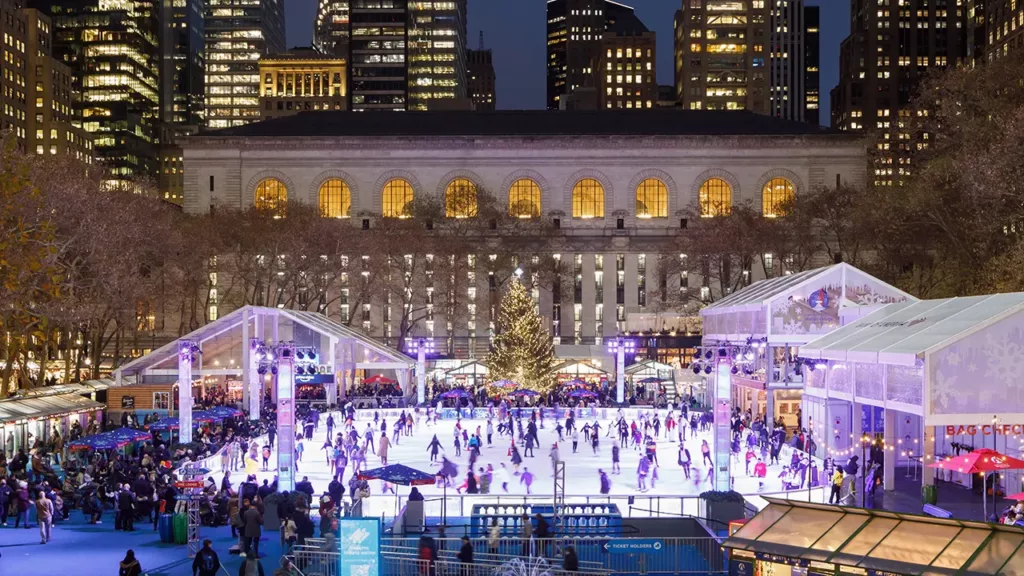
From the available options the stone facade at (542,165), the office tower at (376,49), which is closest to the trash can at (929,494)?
the stone facade at (542,165)

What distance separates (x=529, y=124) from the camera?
346 feet

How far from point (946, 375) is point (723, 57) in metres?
154

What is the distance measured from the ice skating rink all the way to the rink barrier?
2.70 m

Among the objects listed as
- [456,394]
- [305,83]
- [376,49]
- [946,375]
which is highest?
[376,49]

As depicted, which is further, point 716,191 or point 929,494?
point 716,191

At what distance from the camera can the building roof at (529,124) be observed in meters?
103

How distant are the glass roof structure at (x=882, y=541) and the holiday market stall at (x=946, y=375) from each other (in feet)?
47.2

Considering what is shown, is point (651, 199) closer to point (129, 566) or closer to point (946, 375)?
point (946, 375)

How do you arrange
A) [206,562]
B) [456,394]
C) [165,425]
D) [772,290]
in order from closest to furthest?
[206,562]
[165,425]
[772,290]
[456,394]

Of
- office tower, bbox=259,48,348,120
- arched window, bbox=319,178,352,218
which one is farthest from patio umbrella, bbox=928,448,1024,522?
office tower, bbox=259,48,348,120

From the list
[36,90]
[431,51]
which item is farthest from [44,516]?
[431,51]

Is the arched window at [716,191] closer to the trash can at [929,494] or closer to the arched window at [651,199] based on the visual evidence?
the arched window at [651,199]

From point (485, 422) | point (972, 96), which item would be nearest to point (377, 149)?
point (485, 422)

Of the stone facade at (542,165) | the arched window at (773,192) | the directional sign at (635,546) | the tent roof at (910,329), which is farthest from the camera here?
the arched window at (773,192)
